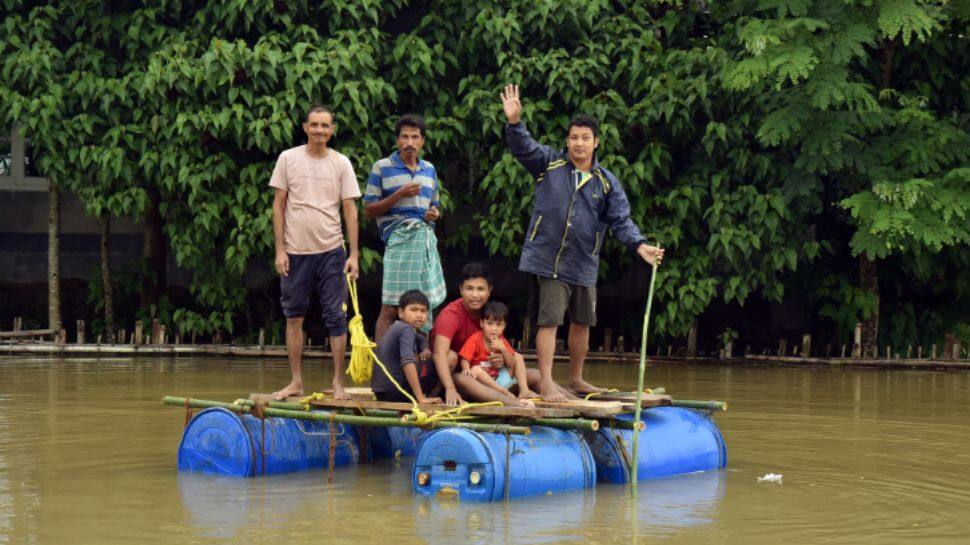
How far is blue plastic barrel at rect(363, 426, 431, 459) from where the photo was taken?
8.77 metres

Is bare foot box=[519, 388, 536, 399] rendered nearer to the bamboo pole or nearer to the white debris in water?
the bamboo pole

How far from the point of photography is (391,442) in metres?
8.83

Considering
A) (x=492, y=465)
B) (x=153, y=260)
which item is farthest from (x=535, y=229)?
(x=153, y=260)

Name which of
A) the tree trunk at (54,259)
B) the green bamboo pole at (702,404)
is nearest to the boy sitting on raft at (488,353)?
the green bamboo pole at (702,404)

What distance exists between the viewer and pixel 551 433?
25.0 feet

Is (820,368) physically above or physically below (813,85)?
below

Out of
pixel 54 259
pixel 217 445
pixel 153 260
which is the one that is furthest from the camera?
pixel 153 260

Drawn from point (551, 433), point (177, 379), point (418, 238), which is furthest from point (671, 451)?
point (177, 379)

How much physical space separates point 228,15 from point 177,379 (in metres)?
4.08

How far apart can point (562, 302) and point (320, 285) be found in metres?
1.43

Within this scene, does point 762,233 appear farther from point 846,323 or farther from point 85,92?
point 85,92

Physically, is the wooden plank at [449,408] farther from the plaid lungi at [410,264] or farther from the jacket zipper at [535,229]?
the jacket zipper at [535,229]

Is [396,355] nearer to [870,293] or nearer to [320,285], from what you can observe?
[320,285]

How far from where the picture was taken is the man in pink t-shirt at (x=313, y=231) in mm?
8547
